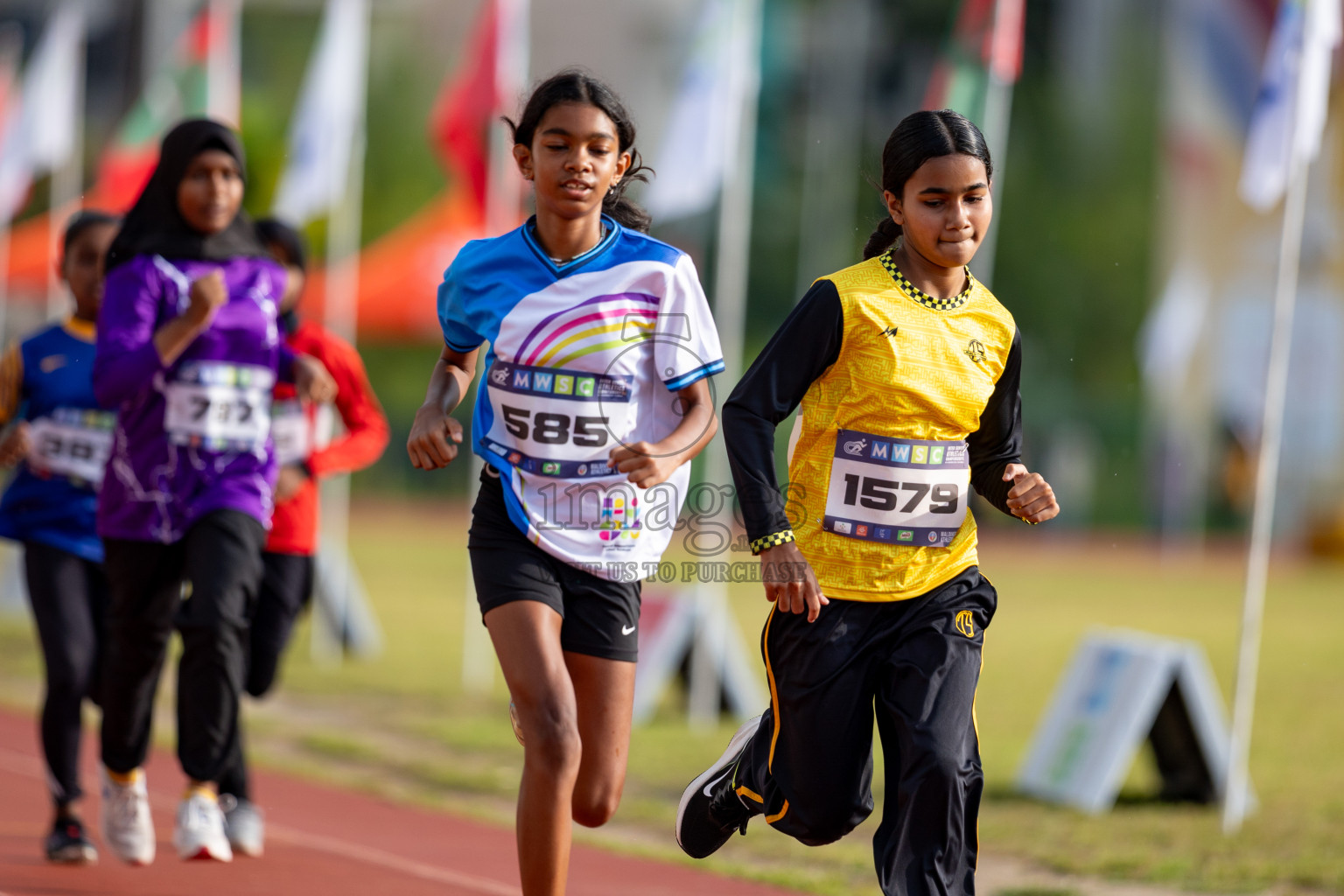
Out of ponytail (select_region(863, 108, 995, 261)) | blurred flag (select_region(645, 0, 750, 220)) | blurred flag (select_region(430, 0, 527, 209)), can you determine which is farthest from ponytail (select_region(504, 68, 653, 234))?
blurred flag (select_region(430, 0, 527, 209))

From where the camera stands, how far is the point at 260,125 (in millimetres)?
43219

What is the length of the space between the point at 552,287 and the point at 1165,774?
524 cm

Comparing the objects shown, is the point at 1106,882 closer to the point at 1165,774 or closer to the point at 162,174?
the point at 1165,774

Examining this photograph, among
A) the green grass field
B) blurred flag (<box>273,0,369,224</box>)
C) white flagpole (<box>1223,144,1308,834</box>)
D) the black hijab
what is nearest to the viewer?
the black hijab

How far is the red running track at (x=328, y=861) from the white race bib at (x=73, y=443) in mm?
1413

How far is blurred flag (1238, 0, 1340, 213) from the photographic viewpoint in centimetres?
792

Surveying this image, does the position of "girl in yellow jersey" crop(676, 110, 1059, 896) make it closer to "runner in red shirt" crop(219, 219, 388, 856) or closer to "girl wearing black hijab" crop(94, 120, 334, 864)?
"girl wearing black hijab" crop(94, 120, 334, 864)

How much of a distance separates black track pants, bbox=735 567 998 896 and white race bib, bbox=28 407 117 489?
3.15 m

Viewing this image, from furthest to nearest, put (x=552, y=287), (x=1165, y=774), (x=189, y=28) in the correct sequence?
(x=189, y=28) → (x=1165, y=774) → (x=552, y=287)

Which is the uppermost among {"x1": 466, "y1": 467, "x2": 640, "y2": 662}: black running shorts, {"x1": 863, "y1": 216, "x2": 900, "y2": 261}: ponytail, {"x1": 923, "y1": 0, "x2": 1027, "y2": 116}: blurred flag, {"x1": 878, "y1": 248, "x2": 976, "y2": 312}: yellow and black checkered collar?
{"x1": 923, "y1": 0, "x2": 1027, "y2": 116}: blurred flag

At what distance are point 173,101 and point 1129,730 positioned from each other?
11.4 meters

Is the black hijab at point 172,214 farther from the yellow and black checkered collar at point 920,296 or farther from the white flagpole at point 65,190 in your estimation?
the white flagpole at point 65,190

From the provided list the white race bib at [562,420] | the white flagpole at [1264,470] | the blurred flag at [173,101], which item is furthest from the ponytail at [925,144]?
the blurred flag at [173,101]

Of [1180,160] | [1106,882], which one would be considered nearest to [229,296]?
[1106,882]
